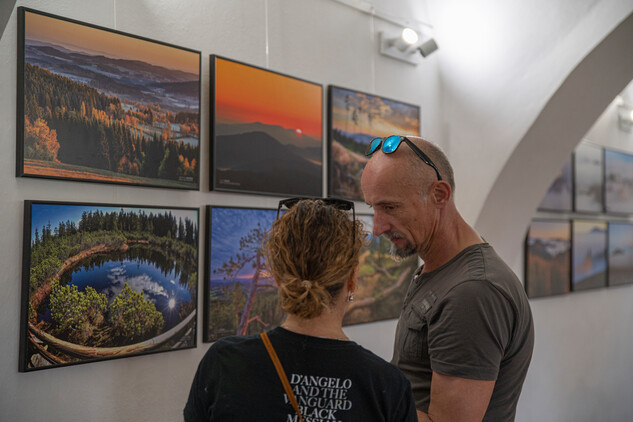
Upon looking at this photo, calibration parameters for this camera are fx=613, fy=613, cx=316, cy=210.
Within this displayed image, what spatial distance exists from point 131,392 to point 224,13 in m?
2.48

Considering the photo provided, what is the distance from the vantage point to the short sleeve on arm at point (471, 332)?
207cm

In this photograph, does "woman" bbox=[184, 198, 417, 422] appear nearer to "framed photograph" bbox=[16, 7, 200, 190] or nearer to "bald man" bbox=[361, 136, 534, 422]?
"bald man" bbox=[361, 136, 534, 422]

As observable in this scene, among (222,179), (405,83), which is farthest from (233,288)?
(405,83)

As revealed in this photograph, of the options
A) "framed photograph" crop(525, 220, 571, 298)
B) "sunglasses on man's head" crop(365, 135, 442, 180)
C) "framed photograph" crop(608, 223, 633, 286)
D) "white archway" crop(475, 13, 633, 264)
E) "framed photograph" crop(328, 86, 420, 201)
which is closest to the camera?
"sunglasses on man's head" crop(365, 135, 442, 180)

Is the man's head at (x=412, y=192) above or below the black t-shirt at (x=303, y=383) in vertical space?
above

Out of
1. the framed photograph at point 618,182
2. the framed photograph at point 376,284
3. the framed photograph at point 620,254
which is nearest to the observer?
the framed photograph at point 376,284

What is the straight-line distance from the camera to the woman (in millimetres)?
1725

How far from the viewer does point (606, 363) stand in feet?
28.3

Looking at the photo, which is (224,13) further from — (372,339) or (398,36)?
(372,339)

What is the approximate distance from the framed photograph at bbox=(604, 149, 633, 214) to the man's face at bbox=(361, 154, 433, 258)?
6765 millimetres

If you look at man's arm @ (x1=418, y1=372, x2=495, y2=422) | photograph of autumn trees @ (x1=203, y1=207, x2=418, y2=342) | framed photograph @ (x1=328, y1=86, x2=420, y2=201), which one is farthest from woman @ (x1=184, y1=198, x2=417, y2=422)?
framed photograph @ (x1=328, y1=86, x2=420, y2=201)

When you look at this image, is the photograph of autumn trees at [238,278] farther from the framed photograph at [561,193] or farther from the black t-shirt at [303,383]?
the framed photograph at [561,193]

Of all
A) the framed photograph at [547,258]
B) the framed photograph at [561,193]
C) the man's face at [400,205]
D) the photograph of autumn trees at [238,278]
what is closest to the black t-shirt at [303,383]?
the man's face at [400,205]

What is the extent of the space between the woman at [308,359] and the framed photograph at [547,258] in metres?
5.55
